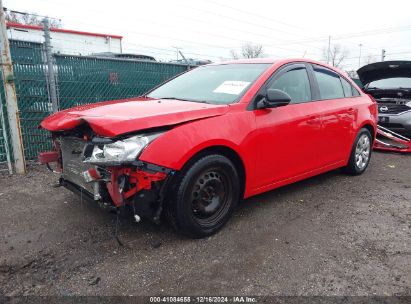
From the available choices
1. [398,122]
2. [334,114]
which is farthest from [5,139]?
[398,122]

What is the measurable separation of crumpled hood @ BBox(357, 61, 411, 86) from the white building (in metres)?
9.60

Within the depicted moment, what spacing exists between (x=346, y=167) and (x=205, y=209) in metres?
2.84

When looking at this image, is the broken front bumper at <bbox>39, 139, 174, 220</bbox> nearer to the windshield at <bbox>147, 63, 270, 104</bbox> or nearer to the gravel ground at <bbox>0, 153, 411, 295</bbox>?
the gravel ground at <bbox>0, 153, 411, 295</bbox>

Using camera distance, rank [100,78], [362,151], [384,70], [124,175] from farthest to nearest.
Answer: [384,70], [100,78], [362,151], [124,175]

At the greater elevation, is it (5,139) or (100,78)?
(100,78)

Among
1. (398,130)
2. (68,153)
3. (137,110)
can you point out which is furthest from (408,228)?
(398,130)

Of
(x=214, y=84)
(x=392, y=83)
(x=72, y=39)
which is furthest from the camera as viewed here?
(x=72, y=39)

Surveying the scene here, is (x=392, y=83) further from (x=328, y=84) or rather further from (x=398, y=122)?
(x=328, y=84)

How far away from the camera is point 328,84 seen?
4449mm

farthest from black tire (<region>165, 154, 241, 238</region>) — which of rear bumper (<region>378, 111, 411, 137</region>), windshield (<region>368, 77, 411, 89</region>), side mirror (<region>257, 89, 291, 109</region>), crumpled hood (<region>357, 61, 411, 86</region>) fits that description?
windshield (<region>368, 77, 411, 89</region>)

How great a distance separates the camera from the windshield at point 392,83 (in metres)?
7.52

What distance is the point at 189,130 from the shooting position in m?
2.81

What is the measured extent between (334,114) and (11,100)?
4.40 meters

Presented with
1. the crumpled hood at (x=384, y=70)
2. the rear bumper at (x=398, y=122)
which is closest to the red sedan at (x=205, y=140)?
the rear bumper at (x=398, y=122)
